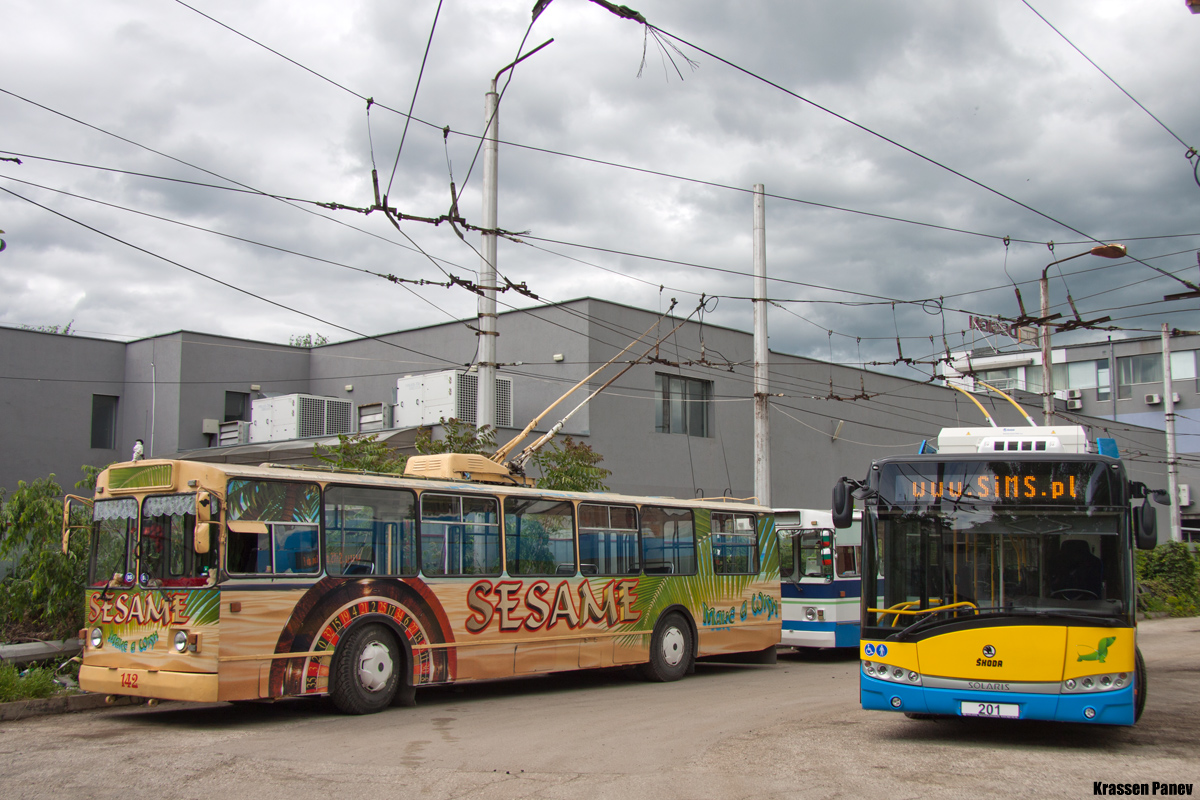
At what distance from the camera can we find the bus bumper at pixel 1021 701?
8.31 meters

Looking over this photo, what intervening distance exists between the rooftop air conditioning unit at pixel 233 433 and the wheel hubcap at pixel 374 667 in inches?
659

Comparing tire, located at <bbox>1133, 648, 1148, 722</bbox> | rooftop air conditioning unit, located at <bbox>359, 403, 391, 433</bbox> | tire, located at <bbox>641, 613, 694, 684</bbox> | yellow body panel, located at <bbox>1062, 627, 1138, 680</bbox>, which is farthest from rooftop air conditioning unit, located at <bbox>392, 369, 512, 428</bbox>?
yellow body panel, located at <bbox>1062, 627, 1138, 680</bbox>

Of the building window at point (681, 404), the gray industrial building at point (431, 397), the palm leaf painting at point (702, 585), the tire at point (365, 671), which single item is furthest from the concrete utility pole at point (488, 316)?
the building window at point (681, 404)

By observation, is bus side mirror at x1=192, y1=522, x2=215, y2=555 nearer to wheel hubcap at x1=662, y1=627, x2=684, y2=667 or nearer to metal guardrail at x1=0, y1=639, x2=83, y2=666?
metal guardrail at x1=0, y1=639, x2=83, y2=666

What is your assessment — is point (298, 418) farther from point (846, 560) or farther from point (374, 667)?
point (374, 667)

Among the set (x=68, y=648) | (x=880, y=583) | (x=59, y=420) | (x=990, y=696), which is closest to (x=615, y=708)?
(x=880, y=583)

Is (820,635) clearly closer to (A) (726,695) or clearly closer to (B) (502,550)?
(A) (726,695)

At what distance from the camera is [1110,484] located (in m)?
9.04

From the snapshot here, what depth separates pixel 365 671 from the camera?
10.8 metres

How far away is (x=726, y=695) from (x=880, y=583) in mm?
4159

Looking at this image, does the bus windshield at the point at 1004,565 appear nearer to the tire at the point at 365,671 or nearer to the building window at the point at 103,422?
the tire at the point at 365,671

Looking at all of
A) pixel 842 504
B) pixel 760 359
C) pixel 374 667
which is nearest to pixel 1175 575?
pixel 760 359

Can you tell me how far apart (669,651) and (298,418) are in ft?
43.1

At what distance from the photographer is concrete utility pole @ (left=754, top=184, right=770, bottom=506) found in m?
20.7
